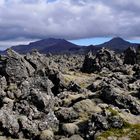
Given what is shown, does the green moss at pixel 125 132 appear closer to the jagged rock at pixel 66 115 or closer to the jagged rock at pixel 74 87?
the jagged rock at pixel 66 115

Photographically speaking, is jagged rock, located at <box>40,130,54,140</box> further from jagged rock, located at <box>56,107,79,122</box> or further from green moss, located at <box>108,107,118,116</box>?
green moss, located at <box>108,107,118,116</box>

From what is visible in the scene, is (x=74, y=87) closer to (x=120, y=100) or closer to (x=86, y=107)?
(x=86, y=107)

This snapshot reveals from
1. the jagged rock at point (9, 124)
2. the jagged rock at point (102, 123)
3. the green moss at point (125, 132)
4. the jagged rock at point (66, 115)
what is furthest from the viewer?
the jagged rock at point (66, 115)

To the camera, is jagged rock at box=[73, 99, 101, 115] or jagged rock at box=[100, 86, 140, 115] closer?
jagged rock at box=[73, 99, 101, 115]

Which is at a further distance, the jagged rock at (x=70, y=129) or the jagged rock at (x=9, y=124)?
the jagged rock at (x=9, y=124)

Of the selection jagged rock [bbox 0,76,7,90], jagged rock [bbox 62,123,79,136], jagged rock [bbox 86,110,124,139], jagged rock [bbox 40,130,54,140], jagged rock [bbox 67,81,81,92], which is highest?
jagged rock [bbox 0,76,7,90]

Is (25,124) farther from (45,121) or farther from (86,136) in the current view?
(86,136)

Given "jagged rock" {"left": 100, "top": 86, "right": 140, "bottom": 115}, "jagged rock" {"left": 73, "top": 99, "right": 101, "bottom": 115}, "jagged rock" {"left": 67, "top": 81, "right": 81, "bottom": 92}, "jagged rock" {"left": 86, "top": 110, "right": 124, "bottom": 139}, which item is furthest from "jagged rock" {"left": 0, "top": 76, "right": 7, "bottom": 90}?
"jagged rock" {"left": 86, "top": 110, "right": 124, "bottom": 139}

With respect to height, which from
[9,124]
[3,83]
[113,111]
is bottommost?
[9,124]

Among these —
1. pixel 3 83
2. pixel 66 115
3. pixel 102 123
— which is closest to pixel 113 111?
pixel 102 123

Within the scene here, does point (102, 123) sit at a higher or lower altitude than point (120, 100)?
lower

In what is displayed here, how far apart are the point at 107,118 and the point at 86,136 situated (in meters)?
6.55

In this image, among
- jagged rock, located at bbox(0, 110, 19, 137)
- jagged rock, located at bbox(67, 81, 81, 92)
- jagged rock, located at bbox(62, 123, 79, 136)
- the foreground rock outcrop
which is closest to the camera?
the foreground rock outcrop

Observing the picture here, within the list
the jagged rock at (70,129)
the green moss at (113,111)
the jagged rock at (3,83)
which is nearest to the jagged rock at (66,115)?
the jagged rock at (70,129)
